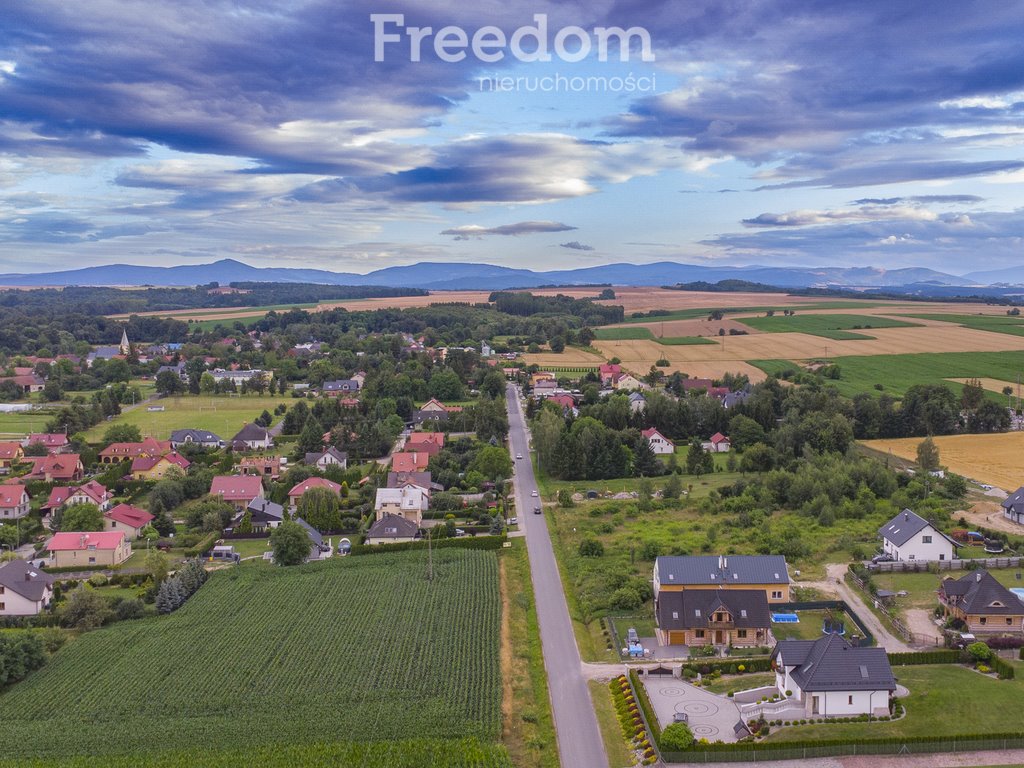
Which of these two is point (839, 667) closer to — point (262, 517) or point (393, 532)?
point (393, 532)

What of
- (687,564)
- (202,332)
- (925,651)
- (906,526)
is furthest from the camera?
(202,332)

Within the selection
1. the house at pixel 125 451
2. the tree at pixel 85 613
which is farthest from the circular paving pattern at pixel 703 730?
the house at pixel 125 451

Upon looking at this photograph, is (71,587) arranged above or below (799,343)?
below

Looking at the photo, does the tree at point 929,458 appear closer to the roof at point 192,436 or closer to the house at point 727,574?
the house at point 727,574

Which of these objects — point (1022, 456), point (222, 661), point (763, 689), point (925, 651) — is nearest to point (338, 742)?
point (222, 661)

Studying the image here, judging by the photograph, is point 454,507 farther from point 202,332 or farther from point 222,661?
point 202,332
